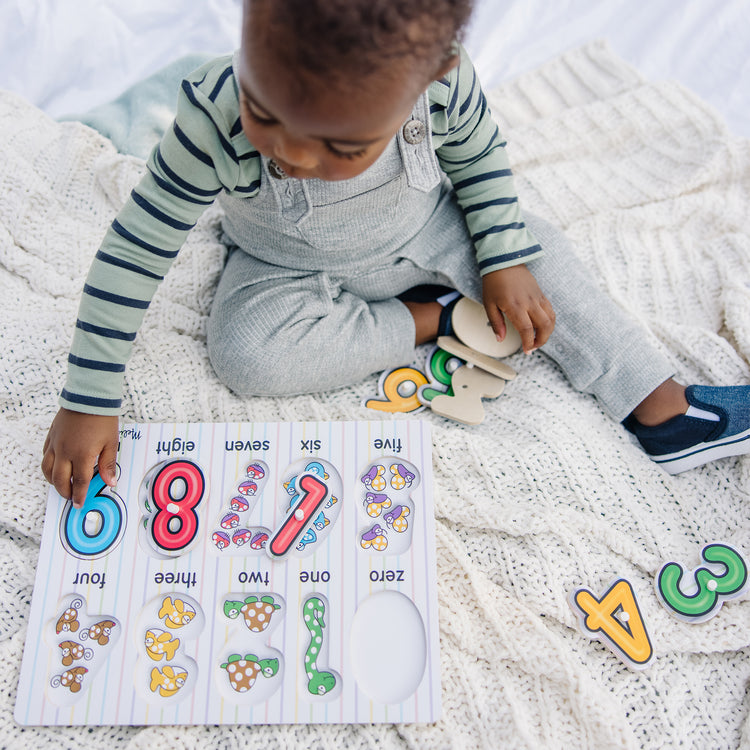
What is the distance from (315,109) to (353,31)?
0.05m

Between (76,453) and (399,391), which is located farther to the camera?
(399,391)

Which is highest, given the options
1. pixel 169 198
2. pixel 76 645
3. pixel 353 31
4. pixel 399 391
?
pixel 353 31

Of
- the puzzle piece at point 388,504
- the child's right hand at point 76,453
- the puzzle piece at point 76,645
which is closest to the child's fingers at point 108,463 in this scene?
the child's right hand at point 76,453

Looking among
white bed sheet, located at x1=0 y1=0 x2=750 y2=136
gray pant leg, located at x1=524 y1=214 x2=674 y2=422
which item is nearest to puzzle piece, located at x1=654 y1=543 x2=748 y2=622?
gray pant leg, located at x1=524 y1=214 x2=674 y2=422

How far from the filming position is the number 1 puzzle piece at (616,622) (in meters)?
0.60

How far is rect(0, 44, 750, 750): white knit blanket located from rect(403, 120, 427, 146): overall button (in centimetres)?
26

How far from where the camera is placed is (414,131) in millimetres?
612

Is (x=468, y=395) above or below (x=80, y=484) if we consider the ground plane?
above

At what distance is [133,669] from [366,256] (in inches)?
17.2

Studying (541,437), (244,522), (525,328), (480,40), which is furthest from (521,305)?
(480,40)

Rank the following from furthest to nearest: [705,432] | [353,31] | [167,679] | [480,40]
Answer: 1. [480,40]
2. [705,432]
3. [167,679]
4. [353,31]

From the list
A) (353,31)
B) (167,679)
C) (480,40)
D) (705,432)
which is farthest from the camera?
(480,40)

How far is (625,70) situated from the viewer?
970mm

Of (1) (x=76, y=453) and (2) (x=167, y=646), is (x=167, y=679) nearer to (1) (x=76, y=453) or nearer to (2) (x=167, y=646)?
(2) (x=167, y=646)
